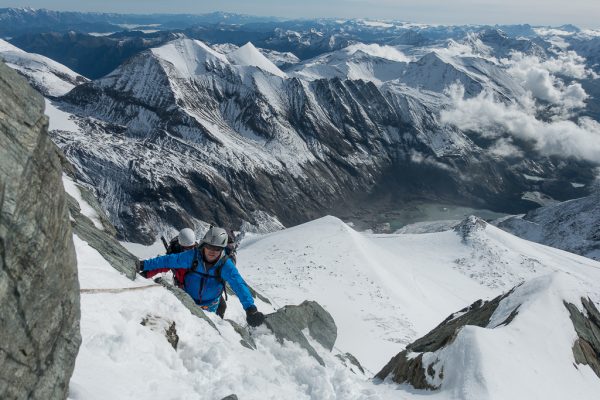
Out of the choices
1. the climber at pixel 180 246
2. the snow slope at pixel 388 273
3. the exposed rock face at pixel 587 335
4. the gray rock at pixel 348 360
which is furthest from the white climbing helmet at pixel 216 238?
the snow slope at pixel 388 273

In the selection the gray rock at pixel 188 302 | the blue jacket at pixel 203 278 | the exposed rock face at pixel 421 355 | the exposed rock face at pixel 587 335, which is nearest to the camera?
the blue jacket at pixel 203 278

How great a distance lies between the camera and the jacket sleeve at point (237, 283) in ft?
39.8

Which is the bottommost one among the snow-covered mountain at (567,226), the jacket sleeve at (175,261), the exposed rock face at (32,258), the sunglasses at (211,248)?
the snow-covered mountain at (567,226)

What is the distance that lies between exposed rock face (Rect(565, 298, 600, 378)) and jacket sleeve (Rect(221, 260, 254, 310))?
15.0 metres

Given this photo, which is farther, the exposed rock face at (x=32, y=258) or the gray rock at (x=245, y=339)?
the gray rock at (x=245, y=339)

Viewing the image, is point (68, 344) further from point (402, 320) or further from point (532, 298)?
point (402, 320)

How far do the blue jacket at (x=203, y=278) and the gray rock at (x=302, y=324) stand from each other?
8.23 ft

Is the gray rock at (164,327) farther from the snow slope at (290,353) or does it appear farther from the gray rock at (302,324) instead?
the gray rock at (302,324)

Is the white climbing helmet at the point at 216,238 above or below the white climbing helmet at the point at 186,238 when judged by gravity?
above

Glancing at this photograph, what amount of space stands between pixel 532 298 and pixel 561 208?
180 metres

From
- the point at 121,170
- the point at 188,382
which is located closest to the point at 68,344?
the point at 188,382

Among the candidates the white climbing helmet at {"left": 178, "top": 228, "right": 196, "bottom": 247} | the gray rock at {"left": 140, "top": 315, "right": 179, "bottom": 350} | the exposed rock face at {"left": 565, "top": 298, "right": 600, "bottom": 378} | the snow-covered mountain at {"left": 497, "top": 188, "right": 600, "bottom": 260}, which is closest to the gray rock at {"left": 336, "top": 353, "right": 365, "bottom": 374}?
the exposed rock face at {"left": 565, "top": 298, "right": 600, "bottom": 378}

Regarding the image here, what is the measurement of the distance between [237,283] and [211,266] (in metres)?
1.04

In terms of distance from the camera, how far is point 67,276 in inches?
258
